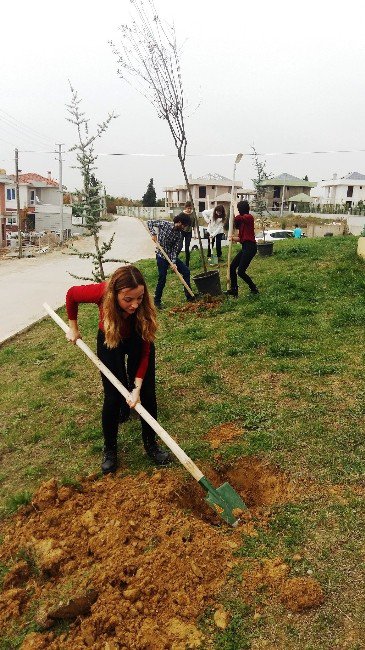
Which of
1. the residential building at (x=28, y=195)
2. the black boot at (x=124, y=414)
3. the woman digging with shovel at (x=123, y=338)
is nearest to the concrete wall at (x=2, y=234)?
the residential building at (x=28, y=195)

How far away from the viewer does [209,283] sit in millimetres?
8578

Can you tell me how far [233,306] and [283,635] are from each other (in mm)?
5979

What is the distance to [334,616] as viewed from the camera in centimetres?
241

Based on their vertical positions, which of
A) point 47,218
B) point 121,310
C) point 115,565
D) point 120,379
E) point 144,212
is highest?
point 144,212

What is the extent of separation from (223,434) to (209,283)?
4.69 metres

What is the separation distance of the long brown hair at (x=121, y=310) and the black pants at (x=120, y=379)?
17 centimetres

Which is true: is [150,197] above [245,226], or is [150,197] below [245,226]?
above

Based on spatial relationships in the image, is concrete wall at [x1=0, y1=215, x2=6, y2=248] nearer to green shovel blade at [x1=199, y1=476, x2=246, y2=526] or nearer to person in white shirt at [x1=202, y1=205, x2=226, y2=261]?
person in white shirt at [x1=202, y1=205, x2=226, y2=261]

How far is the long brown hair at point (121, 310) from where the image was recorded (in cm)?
322

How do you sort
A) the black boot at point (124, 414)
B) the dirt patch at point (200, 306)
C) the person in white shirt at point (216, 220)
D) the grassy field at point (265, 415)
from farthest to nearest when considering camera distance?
the person in white shirt at point (216, 220) < the dirt patch at point (200, 306) < the black boot at point (124, 414) < the grassy field at point (265, 415)

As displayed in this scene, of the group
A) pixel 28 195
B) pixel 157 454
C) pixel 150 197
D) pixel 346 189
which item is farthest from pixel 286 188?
pixel 157 454

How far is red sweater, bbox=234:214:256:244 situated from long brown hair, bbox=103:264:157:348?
4559 mm

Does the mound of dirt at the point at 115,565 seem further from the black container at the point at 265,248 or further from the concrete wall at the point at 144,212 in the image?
the concrete wall at the point at 144,212

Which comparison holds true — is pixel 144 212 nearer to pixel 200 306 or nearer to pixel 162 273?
pixel 162 273
